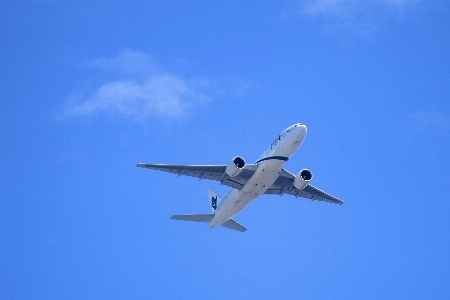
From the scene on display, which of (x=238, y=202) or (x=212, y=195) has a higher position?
(x=212, y=195)

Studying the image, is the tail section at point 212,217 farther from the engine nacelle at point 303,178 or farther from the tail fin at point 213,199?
the engine nacelle at point 303,178

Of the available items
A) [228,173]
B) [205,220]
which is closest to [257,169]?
[228,173]

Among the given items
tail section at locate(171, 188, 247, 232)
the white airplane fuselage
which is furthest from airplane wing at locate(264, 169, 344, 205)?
tail section at locate(171, 188, 247, 232)

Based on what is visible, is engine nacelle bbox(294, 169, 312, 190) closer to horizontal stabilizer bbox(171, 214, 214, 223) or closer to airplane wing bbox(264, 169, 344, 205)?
airplane wing bbox(264, 169, 344, 205)

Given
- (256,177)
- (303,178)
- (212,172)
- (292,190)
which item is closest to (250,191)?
(256,177)

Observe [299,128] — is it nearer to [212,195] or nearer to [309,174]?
[309,174]

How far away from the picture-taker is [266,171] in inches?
2057

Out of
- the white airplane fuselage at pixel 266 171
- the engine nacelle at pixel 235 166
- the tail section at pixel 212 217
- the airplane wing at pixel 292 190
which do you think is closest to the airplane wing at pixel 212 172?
the white airplane fuselage at pixel 266 171

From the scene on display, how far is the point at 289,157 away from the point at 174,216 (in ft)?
44.3

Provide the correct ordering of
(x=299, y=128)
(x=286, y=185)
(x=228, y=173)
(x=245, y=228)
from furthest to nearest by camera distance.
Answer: (x=245, y=228) < (x=286, y=185) < (x=228, y=173) < (x=299, y=128)

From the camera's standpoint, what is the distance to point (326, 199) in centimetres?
6153

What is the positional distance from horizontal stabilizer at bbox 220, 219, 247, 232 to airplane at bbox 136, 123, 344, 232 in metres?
1.64

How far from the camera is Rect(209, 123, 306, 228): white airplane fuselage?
1989 inches

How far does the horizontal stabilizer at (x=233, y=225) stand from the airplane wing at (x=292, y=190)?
15.7 ft
